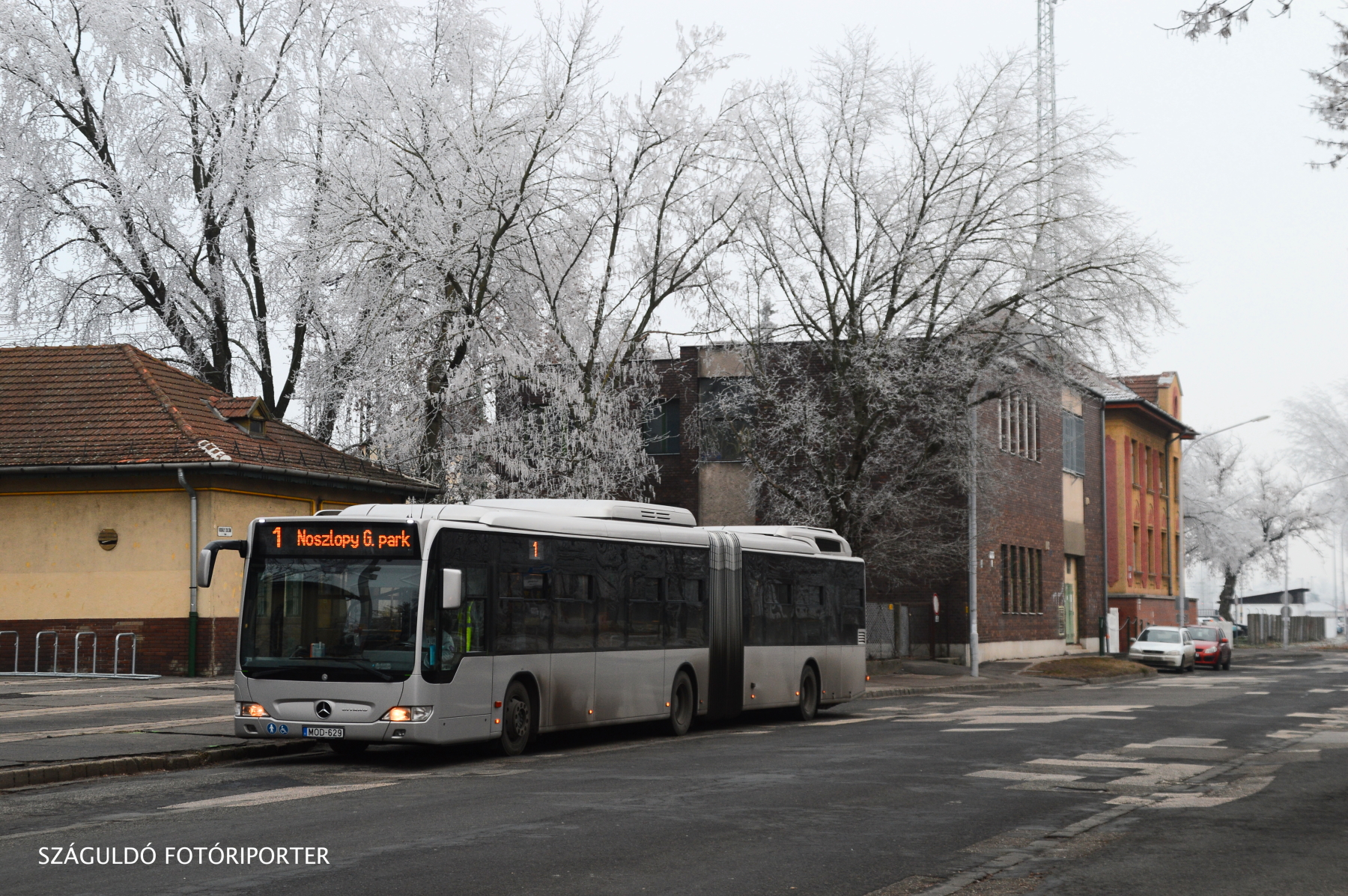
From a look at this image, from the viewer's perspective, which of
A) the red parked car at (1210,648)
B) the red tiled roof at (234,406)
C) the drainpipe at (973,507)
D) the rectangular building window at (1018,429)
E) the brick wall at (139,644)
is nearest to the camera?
the brick wall at (139,644)

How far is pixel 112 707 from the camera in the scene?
20.4 meters

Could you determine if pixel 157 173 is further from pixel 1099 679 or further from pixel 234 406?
pixel 1099 679

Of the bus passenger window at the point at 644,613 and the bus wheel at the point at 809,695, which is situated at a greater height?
the bus passenger window at the point at 644,613

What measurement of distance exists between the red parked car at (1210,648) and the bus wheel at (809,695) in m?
26.7

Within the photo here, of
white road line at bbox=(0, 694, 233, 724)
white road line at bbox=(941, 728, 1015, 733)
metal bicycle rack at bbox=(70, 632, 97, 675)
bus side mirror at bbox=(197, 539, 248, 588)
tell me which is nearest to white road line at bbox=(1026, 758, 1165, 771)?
white road line at bbox=(941, 728, 1015, 733)

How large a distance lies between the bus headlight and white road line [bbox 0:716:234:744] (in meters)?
2.76

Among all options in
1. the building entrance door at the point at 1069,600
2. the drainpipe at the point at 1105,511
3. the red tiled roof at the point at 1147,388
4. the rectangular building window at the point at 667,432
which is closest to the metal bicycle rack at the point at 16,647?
the rectangular building window at the point at 667,432

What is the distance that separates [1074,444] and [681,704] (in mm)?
39334

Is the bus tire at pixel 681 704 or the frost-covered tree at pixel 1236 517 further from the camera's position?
the frost-covered tree at pixel 1236 517

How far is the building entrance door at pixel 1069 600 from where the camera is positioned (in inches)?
Answer: 2156

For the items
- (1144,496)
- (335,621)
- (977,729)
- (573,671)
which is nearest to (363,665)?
(335,621)

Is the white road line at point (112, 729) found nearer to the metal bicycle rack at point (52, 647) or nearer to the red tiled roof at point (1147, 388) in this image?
the metal bicycle rack at point (52, 647)

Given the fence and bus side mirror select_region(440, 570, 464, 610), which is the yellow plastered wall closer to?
bus side mirror select_region(440, 570, 464, 610)

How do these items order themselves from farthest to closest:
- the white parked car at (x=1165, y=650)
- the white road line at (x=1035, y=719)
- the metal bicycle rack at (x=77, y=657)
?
1. the white parked car at (x=1165, y=650)
2. the metal bicycle rack at (x=77, y=657)
3. the white road line at (x=1035, y=719)
